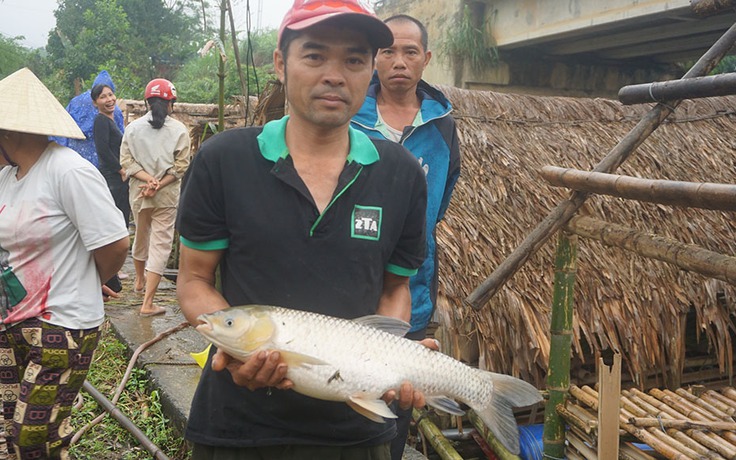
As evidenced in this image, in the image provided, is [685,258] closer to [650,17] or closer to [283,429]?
[283,429]

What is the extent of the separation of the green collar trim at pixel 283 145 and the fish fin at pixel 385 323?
418 millimetres

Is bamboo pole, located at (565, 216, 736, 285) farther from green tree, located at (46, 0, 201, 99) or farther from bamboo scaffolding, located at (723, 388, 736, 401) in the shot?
green tree, located at (46, 0, 201, 99)

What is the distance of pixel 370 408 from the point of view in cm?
156

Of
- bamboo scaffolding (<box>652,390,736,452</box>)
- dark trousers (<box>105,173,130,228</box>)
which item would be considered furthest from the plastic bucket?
dark trousers (<box>105,173,130,228</box>)

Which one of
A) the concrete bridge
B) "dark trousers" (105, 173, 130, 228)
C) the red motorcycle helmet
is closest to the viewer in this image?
the red motorcycle helmet

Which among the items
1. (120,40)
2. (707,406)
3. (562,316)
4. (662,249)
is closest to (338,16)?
(662,249)

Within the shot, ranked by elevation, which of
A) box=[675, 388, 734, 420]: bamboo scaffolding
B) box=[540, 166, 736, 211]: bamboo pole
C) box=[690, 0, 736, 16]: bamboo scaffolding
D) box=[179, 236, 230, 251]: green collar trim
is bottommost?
box=[675, 388, 734, 420]: bamboo scaffolding

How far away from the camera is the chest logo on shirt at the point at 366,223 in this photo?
168 centimetres

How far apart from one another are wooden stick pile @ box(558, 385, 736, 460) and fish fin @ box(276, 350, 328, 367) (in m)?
2.41

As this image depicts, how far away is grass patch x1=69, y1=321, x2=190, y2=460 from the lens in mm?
3921

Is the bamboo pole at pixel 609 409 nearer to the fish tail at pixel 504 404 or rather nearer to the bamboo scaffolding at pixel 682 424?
the bamboo scaffolding at pixel 682 424

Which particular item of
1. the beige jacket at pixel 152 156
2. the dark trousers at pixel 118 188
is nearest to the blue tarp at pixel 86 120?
the dark trousers at pixel 118 188

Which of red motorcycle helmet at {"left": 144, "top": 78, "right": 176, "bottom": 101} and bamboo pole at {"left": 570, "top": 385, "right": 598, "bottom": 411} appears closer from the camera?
bamboo pole at {"left": 570, "top": 385, "right": 598, "bottom": 411}

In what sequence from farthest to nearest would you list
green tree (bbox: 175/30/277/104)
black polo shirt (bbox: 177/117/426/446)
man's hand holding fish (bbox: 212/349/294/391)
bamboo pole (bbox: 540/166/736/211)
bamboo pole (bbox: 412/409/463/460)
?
green tree (bbox: 175/30/277/104), bamboo pole (bbox: 412/409/463/460), bamboo pole (bbox: 540/166/736/211), black polo shirt (bbox: 177/117/426/446), man's hand holding fish (bbox: 212/349/294/391)
